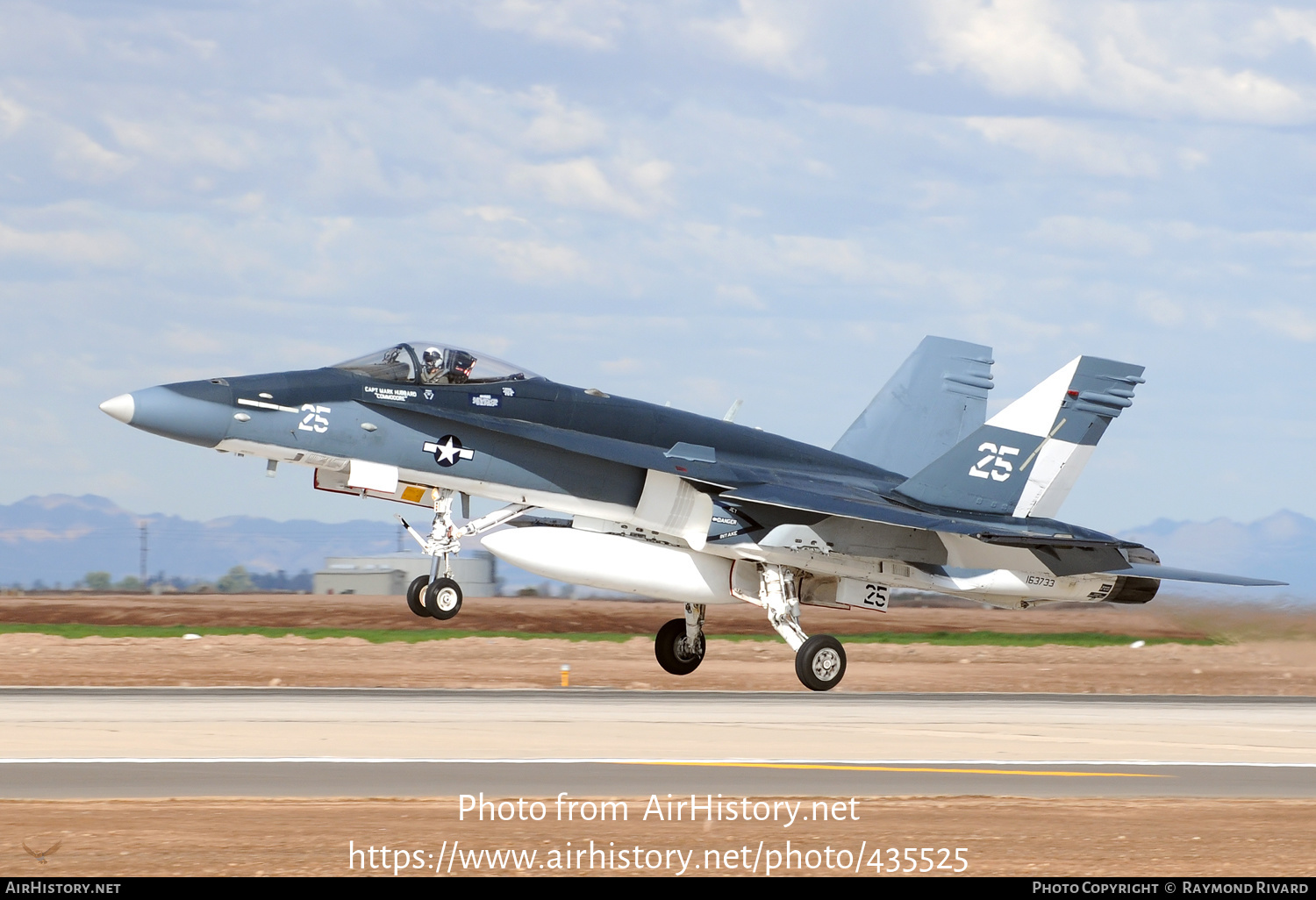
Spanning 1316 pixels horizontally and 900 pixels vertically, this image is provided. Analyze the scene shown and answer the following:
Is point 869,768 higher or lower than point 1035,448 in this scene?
lower

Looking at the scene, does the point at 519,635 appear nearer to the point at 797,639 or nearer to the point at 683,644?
the point at 683,644

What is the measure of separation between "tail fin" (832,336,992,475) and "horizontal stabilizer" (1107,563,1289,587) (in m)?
4.93

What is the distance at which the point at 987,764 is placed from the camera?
18766 millimetres

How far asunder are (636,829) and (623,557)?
7.60 m

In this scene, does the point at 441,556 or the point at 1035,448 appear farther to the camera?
the point at 1035,448

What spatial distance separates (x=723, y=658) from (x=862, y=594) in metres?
16.2

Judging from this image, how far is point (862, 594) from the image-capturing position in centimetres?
2264

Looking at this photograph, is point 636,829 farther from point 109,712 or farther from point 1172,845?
point 109,712

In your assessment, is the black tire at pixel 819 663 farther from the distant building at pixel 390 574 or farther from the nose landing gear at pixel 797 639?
the distant building at pixel 390 574

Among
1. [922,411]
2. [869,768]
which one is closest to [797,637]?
[869,768]

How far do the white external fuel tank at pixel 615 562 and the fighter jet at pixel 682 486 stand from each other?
3 centimetres

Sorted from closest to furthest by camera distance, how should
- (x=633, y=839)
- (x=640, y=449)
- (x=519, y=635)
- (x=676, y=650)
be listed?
(x=633, y=839)
(x=640, y=449)
(x=676, y=650)
(x=519, y=635)

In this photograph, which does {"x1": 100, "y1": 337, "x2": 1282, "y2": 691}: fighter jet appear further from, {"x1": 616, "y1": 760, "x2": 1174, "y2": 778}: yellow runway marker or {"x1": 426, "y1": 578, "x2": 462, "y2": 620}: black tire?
{"x1": 616, "y1": 760, "x2": 1174, "y2": 778}: yellow runway marker

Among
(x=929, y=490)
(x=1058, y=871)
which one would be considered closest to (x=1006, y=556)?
(x=929, y=490)
